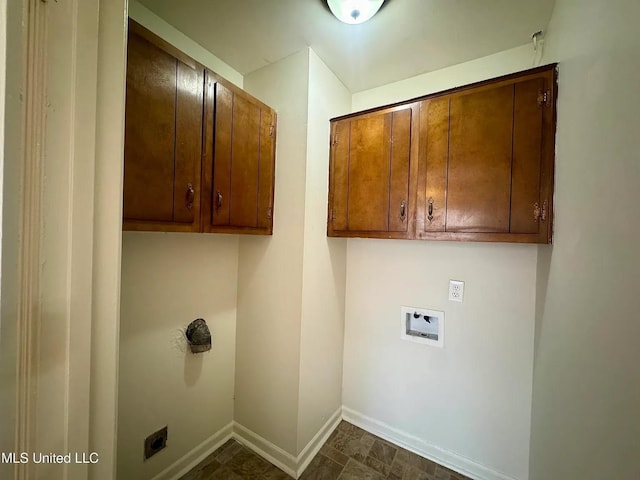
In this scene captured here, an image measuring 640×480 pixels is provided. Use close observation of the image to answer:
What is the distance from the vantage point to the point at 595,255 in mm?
651

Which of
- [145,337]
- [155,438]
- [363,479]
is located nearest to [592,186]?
[363,479]

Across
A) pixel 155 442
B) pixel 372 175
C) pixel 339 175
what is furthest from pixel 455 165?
pixel 155 442

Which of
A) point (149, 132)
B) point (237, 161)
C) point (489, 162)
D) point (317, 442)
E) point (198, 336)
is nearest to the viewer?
point (149, 132)

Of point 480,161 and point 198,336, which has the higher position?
point 480,161

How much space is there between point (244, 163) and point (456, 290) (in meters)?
1.49

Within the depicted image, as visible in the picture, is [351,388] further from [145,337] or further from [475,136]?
[475,136]

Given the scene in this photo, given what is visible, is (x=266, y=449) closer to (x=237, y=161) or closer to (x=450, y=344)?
(x=450, y=344)

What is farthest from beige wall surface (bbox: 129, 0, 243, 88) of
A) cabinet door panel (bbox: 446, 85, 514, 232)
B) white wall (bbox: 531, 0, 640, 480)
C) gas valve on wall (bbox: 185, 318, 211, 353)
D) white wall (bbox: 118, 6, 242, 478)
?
white wall (bbox: 531, 0, 640, 480)

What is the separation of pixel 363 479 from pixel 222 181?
1.87 meters

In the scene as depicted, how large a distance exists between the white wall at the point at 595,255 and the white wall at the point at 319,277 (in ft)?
3.70

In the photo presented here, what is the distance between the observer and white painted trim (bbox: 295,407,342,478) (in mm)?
1480

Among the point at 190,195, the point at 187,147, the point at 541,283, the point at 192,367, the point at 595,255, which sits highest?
the point at 187,147

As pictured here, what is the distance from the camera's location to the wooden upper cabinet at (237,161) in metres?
1.18

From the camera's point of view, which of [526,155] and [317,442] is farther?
[317,442]
